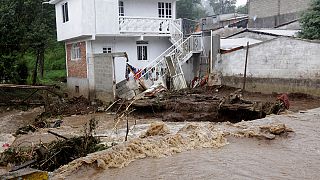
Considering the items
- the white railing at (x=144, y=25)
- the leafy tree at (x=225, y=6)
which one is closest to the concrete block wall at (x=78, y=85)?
the white railing at (x=144, y=25)

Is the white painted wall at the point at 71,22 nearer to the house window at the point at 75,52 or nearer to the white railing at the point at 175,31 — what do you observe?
the house window at the point at 75,52

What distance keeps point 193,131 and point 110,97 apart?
11194 millimetres

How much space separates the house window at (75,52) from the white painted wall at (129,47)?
2.19 meters

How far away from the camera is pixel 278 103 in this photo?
45.3ft

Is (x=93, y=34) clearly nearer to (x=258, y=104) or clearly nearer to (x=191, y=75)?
(x=191, y=75)

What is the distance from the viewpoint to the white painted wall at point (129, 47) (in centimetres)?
2317

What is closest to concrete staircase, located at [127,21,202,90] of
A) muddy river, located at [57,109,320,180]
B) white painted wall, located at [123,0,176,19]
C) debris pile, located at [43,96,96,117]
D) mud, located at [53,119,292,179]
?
white painted wall, located at [123,0,176,19]

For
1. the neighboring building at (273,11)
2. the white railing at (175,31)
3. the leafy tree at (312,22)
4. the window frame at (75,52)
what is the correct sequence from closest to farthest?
the leafy tree at (312,22)
the white railing at (175,31)
the window frame at (75,52)
the neighboring building at (273,11)

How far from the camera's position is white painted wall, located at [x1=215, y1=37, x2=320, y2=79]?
650 inches

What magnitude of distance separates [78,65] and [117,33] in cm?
416

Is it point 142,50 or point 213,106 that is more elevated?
point 142,50

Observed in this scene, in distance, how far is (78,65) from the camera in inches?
968

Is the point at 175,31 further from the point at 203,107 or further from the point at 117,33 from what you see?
the point at 203,107

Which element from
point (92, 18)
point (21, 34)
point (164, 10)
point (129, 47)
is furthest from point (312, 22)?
point (21, 34)
